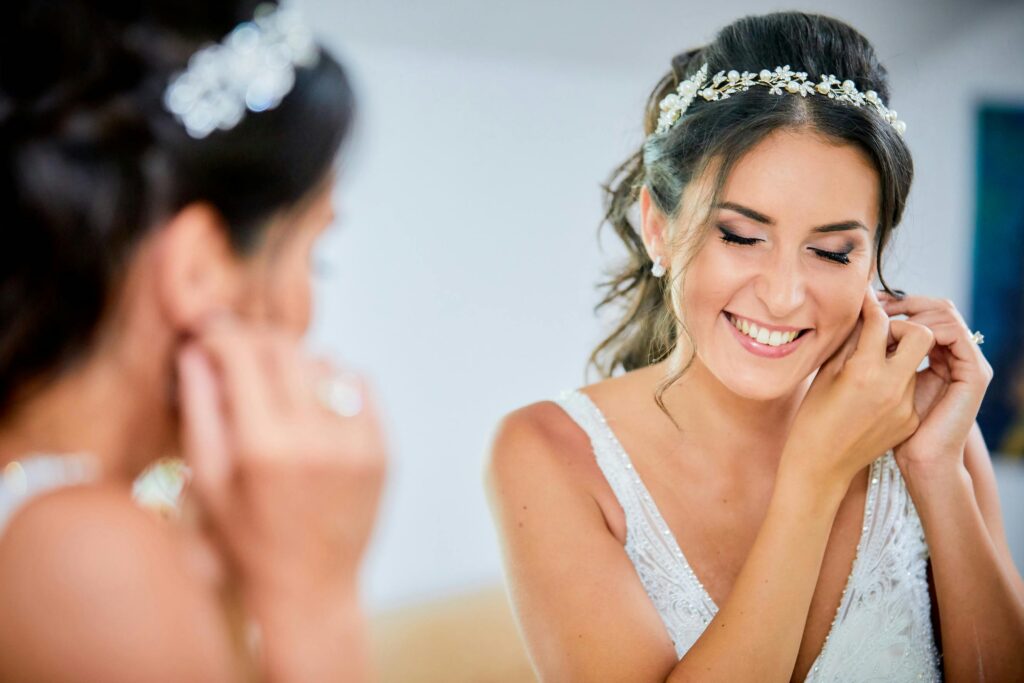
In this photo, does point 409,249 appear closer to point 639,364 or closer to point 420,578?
point 420,578

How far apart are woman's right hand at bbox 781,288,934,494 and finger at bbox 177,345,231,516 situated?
0.85 meters

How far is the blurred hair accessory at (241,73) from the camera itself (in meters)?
0.91

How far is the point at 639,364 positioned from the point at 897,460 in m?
0.53

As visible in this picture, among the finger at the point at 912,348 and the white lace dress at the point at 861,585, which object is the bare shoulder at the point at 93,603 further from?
the finger at the point at 912,348

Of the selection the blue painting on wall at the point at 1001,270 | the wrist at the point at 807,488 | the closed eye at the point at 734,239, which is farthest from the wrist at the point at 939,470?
the blue painting on wall at the point at 1001,270

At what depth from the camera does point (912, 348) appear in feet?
4.85

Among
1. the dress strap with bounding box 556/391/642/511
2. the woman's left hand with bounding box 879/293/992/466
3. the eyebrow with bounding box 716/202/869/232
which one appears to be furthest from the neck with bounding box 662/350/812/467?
the eyebrow with bounding box 716/202/869/232

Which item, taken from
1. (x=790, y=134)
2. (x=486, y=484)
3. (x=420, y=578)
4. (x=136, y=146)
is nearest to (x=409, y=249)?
(x=420, y=578)

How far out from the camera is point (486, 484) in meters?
1.59

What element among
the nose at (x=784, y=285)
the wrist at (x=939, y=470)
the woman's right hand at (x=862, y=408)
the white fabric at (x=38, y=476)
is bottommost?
the wrist at (x=939, y=470)

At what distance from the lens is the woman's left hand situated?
5.02ft

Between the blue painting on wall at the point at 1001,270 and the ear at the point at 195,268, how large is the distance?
3.16 metres

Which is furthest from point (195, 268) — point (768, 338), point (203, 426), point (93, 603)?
point (768, 338)

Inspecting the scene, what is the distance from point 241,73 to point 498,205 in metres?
2.58
